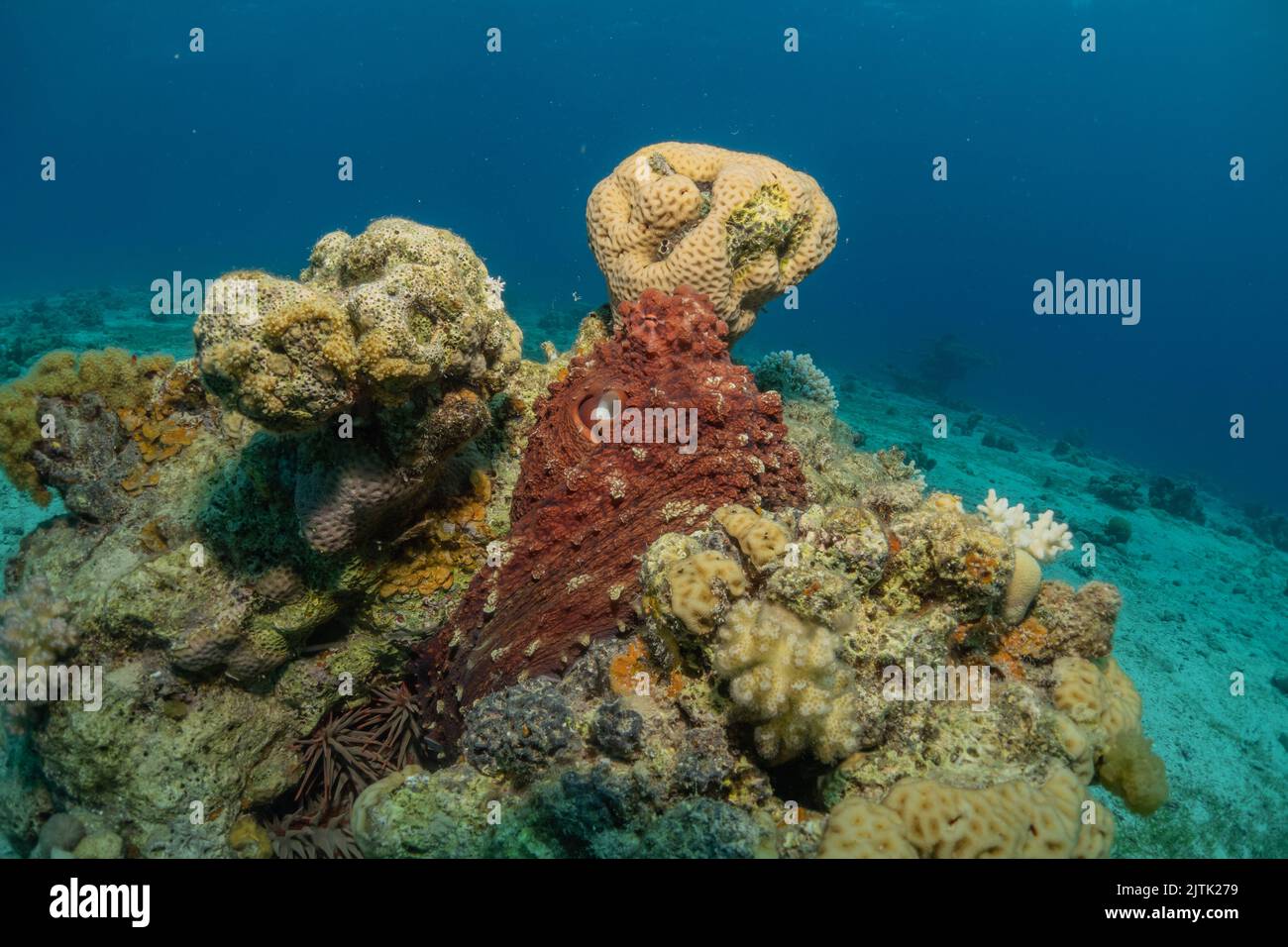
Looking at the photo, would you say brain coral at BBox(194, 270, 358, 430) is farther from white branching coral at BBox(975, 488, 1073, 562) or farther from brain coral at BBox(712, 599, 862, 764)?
white branching coral at BBox(975, 488, 1073, 562)

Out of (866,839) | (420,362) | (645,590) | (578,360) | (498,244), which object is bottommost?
(866,839)

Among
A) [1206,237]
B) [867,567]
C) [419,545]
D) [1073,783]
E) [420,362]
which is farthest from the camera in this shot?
[1206,237]

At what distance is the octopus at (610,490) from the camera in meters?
4.40

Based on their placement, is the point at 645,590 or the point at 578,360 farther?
the point at 578,360

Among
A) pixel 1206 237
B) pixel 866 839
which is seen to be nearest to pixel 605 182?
pixel 866 839

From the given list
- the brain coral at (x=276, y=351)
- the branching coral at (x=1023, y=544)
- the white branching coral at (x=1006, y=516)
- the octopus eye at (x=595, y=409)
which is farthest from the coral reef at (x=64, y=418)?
the white branching coral at (x=1006, y=516)

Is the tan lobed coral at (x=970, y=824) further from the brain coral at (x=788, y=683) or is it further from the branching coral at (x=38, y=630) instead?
the branching coral at (x=38, y=630)

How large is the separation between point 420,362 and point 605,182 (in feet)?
11.5

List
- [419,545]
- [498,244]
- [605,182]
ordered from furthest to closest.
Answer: [498,244], [605,182], [419,545]

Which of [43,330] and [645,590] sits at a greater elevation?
[43,330]

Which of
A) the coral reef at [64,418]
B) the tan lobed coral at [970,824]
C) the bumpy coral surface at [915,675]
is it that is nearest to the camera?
the tan lobed coral at [970,824]

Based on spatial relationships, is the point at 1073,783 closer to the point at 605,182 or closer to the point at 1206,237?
the point at 605,182

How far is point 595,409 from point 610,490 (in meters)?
0.76

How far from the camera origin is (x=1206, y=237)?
137875mm
